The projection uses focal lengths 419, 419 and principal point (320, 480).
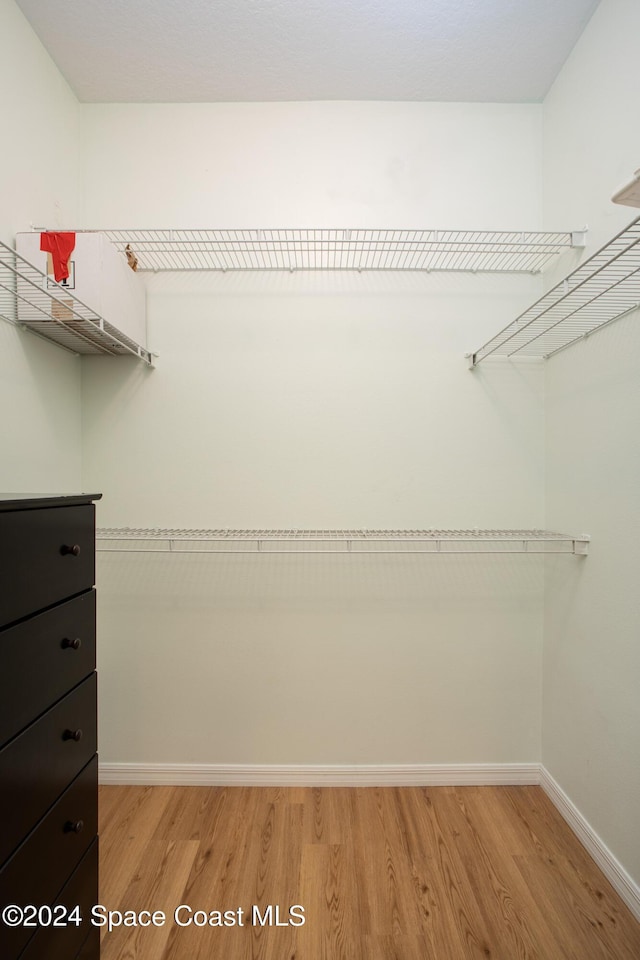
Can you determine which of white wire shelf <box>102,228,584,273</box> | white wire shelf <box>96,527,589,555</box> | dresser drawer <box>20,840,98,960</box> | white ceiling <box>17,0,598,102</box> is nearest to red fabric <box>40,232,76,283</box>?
white wire shelf <box>102,228,584,273</box>

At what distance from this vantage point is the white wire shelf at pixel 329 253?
5.55 ft

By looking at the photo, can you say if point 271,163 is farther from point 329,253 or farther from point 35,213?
point 35,213

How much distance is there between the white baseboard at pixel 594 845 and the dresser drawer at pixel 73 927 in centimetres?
147

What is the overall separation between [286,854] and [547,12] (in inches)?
115

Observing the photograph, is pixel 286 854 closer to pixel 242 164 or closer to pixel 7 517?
pixel 7 517

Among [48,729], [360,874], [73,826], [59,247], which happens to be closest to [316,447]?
[59,247]

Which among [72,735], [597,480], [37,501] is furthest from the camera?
[597,480]

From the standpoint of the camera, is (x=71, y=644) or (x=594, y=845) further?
(x=594, y=845)

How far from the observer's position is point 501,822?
59.7 inches

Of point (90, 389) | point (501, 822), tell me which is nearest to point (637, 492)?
point (501, 822)

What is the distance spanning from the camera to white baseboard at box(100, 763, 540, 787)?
1.70 metres

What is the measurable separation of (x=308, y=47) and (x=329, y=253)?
668mm

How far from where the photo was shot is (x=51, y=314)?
1323 millimetres

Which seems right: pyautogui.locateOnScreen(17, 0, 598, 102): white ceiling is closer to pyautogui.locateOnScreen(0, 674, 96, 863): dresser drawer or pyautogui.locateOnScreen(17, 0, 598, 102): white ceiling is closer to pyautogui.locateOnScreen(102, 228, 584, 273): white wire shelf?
pyautogui.locateOnScreen(102, 228, 584, 273): white wire shelf
